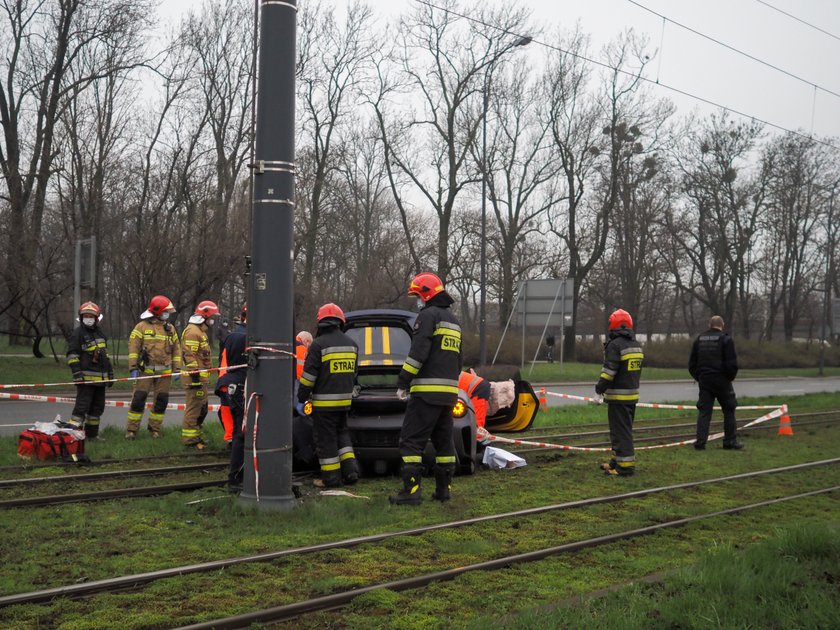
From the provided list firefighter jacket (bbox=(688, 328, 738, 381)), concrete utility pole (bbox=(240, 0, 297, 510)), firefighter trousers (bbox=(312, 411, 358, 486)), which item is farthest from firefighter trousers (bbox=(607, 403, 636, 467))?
concrete utility pole (bbox=(240, 0, 297, 510))

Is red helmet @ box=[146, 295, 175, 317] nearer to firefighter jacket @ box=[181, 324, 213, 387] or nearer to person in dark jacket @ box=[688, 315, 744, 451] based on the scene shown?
firefighter jacket @ box=[181, 324, 213, 387]

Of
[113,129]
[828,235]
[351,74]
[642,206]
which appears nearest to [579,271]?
[642,206]

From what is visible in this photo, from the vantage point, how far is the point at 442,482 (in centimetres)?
789

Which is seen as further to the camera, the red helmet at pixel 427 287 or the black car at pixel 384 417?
the black car at pixel 384 417

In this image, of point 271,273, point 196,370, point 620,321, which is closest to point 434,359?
point 271,273

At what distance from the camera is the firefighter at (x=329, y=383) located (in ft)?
28.1

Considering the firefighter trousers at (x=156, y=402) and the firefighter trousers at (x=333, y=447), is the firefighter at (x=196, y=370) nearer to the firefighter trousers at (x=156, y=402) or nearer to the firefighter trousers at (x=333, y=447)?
the firefighter trousers at (x=156, y=402)

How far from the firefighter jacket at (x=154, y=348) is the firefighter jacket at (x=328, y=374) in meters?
4.07

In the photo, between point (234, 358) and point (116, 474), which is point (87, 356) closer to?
point (116, 474)

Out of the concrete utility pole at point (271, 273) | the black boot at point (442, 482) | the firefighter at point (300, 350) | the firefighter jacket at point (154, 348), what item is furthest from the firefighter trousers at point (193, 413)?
the black boot at point (442, 482)

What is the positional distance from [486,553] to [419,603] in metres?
1.21

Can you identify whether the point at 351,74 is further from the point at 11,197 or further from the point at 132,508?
the point at 132,508

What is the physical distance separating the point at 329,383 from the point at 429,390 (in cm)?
130

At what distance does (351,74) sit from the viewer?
37.5 metres
